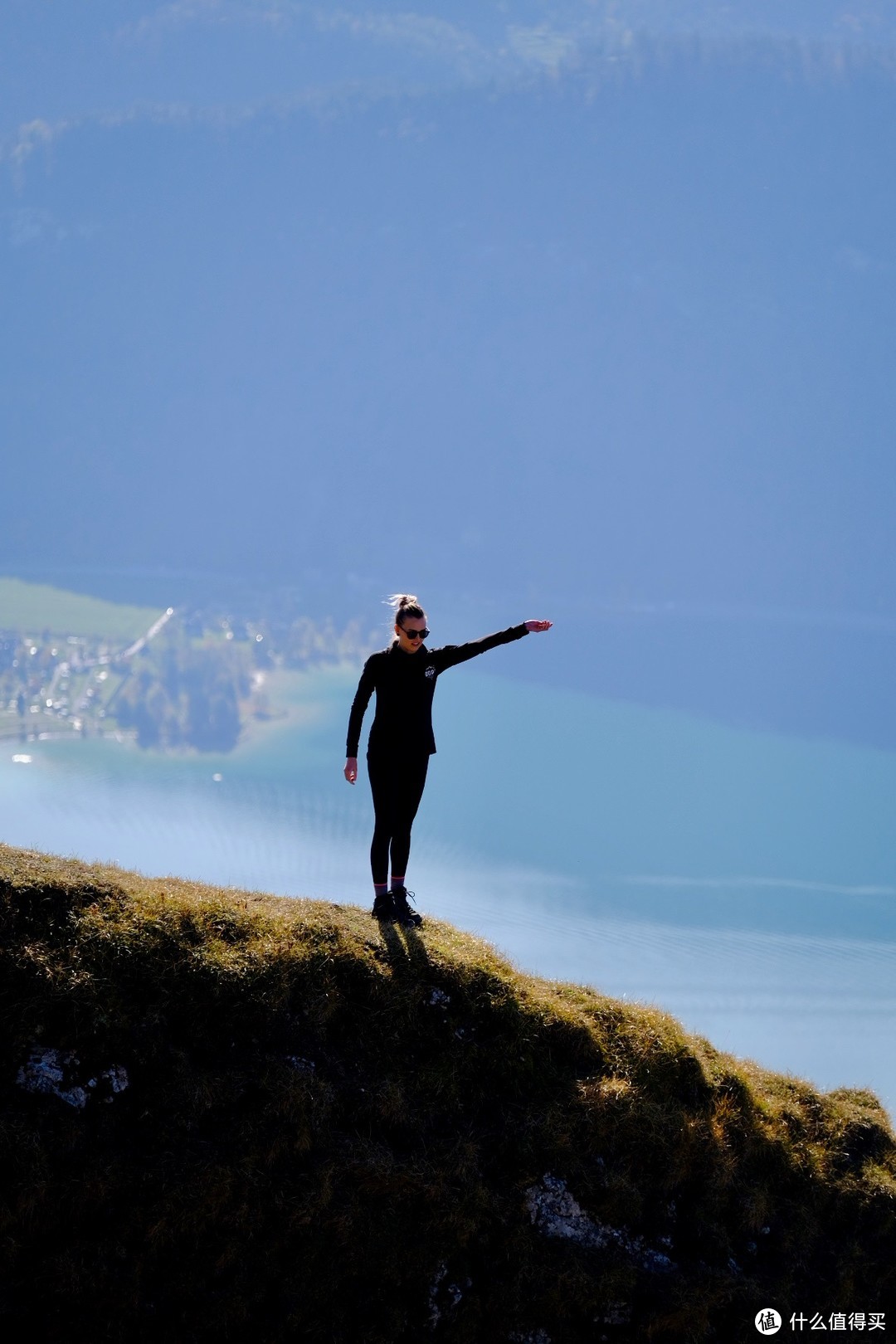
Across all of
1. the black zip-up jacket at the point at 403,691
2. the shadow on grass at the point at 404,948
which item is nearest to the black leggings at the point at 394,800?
the black zip-up jacket at the point at 403,691

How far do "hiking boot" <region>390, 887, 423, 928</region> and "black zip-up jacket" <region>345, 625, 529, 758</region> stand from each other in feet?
3.74

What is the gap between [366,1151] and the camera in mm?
6293

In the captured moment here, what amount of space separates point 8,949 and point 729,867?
97.3m

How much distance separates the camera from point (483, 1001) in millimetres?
7320

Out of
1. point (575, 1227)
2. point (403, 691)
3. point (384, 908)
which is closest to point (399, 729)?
point (403, 691)

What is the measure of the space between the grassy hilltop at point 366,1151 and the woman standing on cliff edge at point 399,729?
84 cm

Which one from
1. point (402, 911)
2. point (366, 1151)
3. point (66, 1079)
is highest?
point (402, 911)

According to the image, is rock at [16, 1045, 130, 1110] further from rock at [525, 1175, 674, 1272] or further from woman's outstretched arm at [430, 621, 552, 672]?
woman's outstretched arm at [430, 621, 552, 672]

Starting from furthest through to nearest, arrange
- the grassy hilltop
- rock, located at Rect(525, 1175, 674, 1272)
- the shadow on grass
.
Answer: the shadow on grass < rock, located at Rect(525, 1175, 674, 1272) < the grassy hilltop

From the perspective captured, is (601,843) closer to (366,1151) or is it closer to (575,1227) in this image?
(575,1227)

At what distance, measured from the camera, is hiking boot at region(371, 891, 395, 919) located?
8.13 m

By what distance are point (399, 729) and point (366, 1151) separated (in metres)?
3.01

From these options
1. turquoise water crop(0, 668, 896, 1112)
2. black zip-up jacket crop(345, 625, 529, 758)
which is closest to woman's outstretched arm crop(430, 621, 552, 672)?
black zip-up jacket crop(345, 625, 529, 758)

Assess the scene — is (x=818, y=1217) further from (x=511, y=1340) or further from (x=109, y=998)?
(x=109, y=998)
